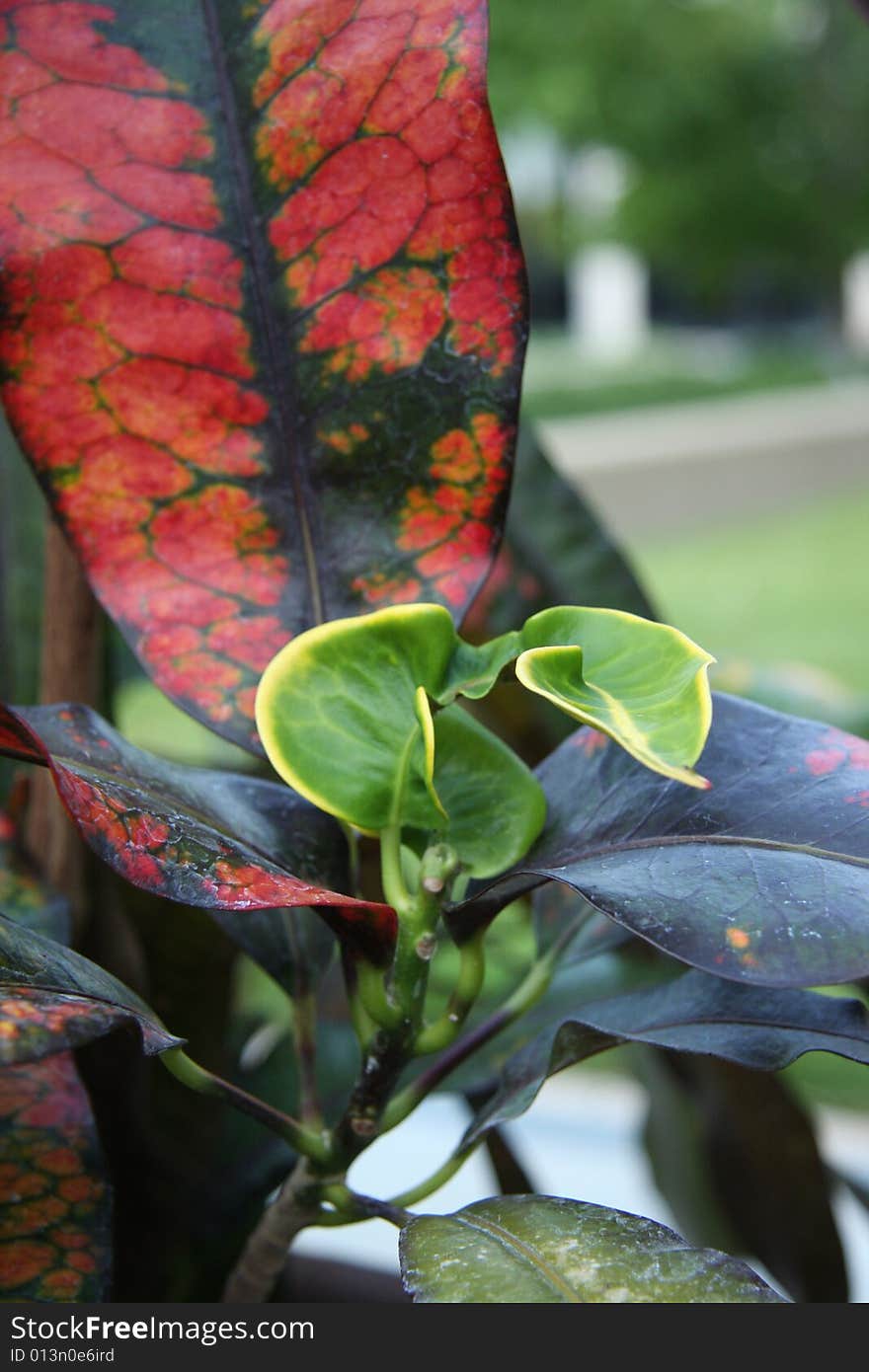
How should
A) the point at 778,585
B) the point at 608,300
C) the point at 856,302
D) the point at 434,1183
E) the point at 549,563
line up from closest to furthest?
1. the point at 434,1183
2. the point at 549,563
3. the point at 778,585
4. the point at 856,302
5. the point at 608,300

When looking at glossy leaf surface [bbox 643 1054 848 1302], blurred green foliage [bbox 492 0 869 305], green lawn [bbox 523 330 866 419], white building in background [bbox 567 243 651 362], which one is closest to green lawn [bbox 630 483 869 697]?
green lawn [bbox 523 330 866 419]

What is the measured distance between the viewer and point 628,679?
0.93 ft

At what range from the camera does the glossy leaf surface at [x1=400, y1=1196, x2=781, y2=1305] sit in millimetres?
273

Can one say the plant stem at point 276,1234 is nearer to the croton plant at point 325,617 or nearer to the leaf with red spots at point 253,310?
the croton plant at point 325,617

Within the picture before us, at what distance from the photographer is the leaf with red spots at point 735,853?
0.83 feet

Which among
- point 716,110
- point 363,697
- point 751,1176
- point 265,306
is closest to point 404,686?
point 363,697

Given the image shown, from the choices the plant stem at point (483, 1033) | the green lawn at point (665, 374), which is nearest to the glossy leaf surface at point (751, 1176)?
the plant stem at point (483, 1033)

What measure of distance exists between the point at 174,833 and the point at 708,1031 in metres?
0.14

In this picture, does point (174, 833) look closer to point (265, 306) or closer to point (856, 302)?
point (265, 306)

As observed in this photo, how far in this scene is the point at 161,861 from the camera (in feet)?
0.93

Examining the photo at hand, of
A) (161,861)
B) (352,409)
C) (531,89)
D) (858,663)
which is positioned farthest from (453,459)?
(531,89)

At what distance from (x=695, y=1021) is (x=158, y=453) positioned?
0.64 ft

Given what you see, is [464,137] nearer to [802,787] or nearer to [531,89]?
[802,787]

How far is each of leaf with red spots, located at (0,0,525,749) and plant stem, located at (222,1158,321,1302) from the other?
4.4 inches
